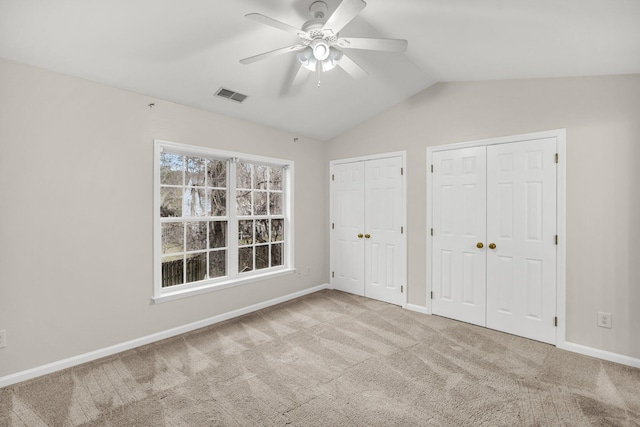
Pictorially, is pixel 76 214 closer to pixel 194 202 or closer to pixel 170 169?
pixel 170 169

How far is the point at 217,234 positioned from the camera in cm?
375

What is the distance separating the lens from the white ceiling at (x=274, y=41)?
204 centimetres

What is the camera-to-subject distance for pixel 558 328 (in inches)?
118

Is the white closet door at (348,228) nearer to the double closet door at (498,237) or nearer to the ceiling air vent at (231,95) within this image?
the double closet door at (498,237)

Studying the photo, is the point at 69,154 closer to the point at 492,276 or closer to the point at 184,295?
the point at 184,295

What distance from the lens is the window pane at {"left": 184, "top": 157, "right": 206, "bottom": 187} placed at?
350 cm

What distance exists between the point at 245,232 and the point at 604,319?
151 inches

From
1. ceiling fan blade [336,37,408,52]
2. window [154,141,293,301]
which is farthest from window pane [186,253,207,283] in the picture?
ceiling fan blade [336,37,408,52]

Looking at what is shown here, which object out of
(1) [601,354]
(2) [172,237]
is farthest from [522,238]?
(2) [172,237]

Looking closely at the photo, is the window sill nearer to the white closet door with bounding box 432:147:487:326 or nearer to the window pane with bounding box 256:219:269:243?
the window pane with bounding box 256:219:269:243

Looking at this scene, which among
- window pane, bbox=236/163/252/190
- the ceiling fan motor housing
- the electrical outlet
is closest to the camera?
the ceiling fan motor housing

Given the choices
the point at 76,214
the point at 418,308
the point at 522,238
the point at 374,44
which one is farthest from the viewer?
the point at 418,308

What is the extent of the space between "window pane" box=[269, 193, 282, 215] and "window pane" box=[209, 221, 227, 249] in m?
0.80

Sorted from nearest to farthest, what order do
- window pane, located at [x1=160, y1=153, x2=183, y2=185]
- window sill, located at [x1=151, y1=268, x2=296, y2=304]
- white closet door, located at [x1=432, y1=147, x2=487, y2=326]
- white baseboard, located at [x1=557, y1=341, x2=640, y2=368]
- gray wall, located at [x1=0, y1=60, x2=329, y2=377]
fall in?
gray wall, located at [x1=0, y1=60, x2=329, y2=377] → white baseboard, located at [x1=557, y1=341, x2=640, y2=368] → window sill, located at [x1=151, y1=268, x2=296, y2=304] → window pane, located at [x1=160, y1=153, x2=183, y2=185] → white closet door, located at [x1=432, y1=147, x2=487, y2=326]
